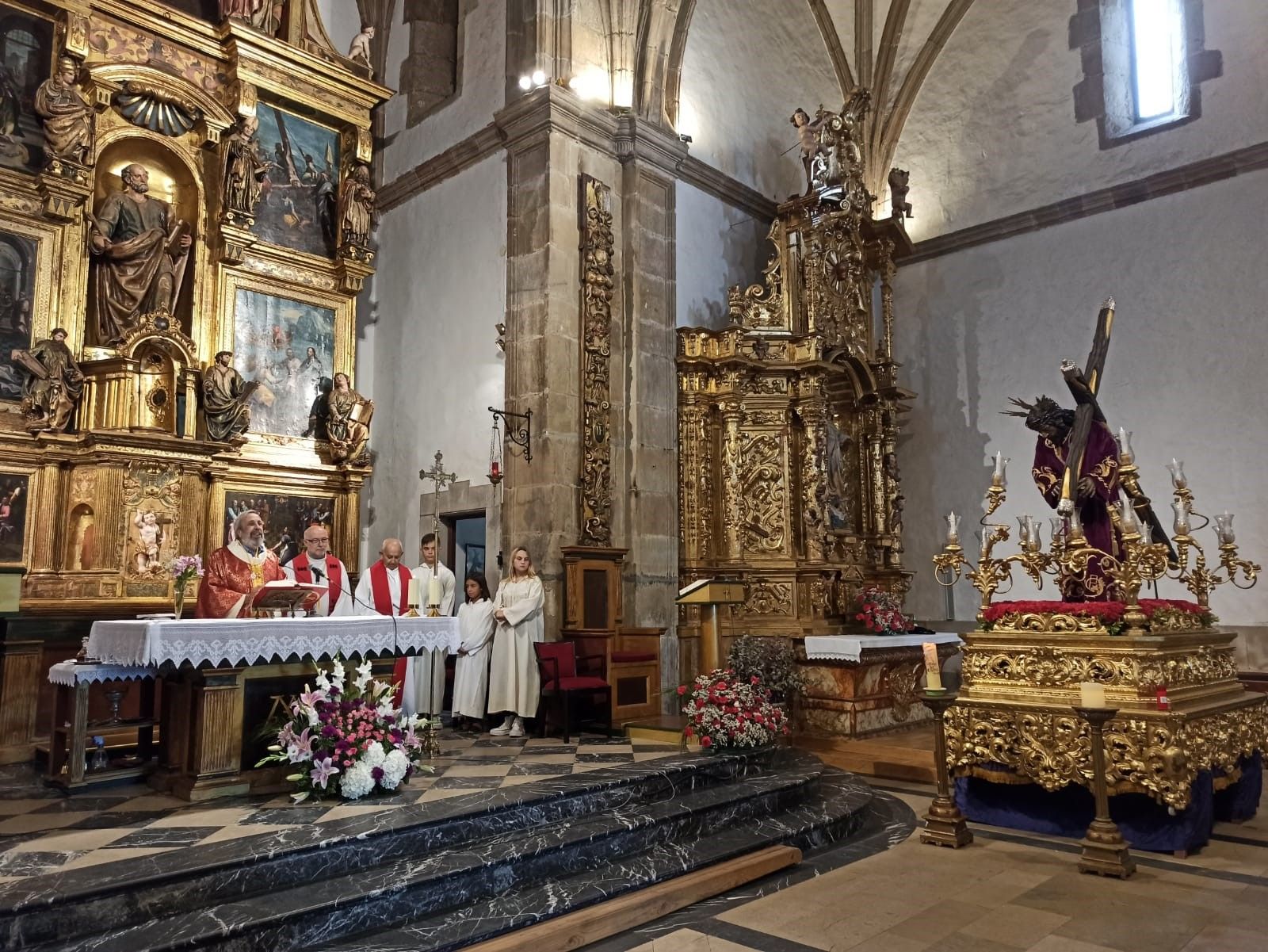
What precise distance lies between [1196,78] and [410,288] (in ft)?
36.3

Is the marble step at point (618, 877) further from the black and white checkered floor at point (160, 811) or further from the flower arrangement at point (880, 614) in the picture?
the flower arrangement at point (880, 614)

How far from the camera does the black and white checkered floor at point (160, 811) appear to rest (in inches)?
195

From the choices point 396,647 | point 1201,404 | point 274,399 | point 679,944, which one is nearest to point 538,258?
point 274,399

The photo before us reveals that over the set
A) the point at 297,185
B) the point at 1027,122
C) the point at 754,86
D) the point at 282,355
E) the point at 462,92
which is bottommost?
the point at 282,355

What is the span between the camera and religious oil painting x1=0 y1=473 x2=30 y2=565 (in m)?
9.78

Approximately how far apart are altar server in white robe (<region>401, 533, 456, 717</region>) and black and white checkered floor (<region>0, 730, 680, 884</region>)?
2.32m

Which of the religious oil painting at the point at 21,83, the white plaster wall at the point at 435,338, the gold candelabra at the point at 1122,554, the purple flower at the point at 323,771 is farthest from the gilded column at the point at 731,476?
the religious oil painting at the point at 21,83

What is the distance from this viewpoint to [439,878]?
5.07 m

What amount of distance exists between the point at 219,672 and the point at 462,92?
9169mm

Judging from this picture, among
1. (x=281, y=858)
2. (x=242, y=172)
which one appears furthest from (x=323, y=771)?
(x=242, y=172)

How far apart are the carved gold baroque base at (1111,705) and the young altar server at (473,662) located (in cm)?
472

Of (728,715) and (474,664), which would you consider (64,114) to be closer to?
(474,664)

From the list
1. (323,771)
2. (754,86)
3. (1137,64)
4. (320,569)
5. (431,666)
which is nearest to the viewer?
(323,771)

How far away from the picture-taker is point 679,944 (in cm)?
480
